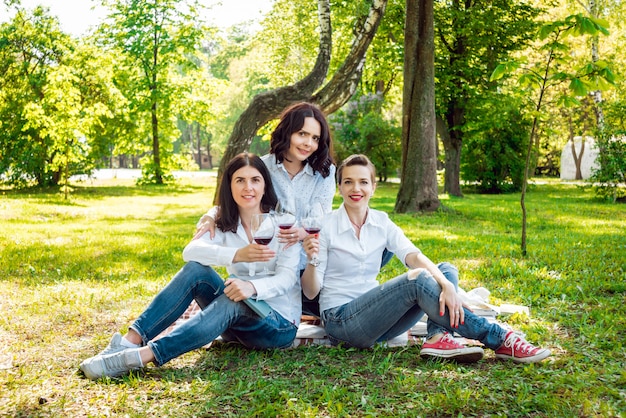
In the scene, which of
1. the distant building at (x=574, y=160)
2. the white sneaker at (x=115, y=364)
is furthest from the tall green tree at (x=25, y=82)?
the distant building at (x=574, y=160)

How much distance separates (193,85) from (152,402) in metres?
25.5

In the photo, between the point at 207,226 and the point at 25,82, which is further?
the point at 25,82

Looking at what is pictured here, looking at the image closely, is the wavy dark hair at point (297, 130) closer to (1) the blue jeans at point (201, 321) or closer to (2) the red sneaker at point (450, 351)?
(1) the blue jeans at point (201, 321)

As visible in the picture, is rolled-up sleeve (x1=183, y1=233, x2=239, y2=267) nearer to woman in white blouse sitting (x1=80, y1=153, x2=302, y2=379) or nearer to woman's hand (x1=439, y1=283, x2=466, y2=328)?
woman in white blouse sitting (x1=80, y1=153, x2=302, y2=379)

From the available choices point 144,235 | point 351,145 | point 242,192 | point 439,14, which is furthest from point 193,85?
point 242,192

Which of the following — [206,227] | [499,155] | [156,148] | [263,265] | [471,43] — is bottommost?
[263,265]

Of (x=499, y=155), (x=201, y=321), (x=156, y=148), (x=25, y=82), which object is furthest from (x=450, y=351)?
(x=156, y=148)

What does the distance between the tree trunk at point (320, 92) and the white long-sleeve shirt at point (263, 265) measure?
738 cm

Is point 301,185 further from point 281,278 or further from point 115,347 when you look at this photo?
point 115,347

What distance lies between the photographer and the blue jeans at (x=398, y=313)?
3816mm

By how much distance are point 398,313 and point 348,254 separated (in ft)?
1.77

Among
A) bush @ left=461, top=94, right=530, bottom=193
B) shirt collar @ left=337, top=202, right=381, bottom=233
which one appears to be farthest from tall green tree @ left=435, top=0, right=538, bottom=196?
shirt collar @ left=337, top=202, right=381, bottom=233

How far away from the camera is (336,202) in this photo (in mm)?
17062

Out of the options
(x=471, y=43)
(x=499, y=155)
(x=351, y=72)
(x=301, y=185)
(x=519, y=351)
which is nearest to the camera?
(x=519, y=351)
